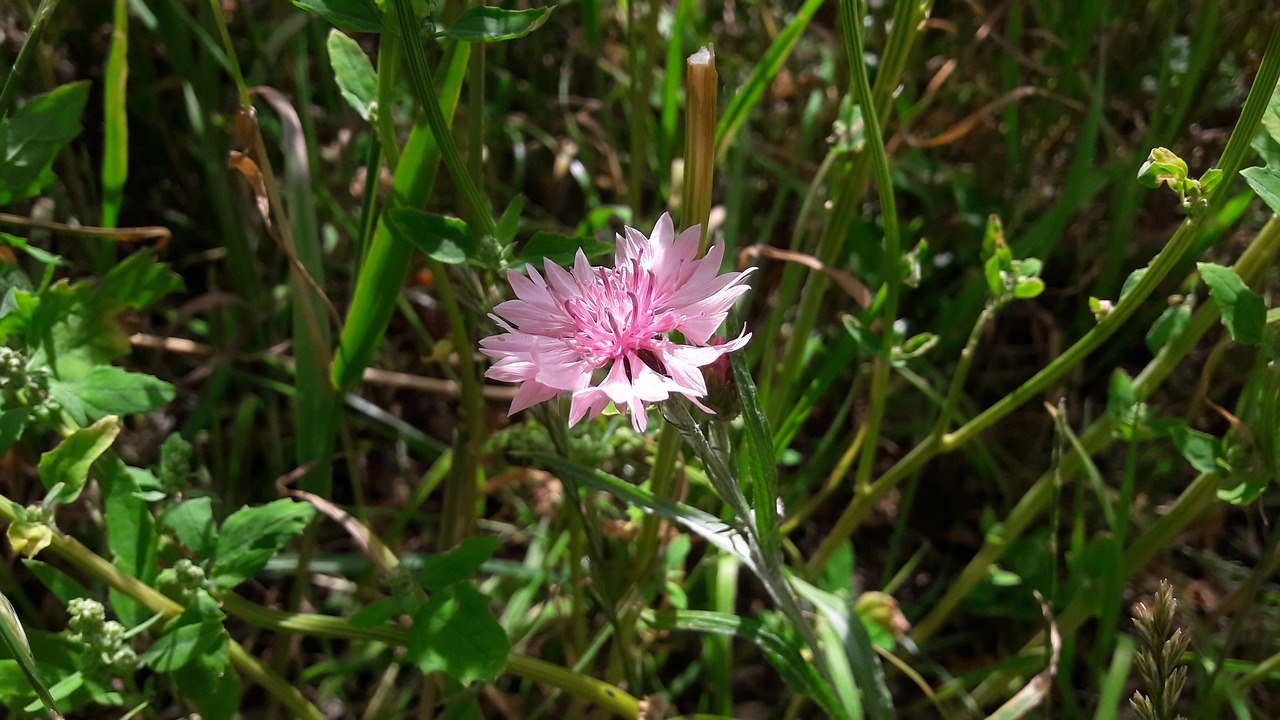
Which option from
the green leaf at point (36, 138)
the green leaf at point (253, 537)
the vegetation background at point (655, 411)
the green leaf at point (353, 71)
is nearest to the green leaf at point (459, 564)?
the vegetation background at point (655, 411)

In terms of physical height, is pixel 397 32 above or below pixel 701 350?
above

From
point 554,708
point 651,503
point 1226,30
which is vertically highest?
point 1226,30

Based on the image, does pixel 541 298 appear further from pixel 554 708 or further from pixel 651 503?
pixel 554 708

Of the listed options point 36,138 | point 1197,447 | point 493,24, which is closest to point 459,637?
point 493,24

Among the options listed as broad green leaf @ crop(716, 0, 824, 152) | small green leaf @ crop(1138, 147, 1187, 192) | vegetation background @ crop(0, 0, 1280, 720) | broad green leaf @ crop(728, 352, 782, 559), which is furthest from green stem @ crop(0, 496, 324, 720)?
small green leaf @ crop(1138, 147, 1187, 192)

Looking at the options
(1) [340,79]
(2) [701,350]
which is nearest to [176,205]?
(1) [340,79]

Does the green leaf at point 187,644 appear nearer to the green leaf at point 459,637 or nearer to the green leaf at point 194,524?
the green leaf at point 194,524

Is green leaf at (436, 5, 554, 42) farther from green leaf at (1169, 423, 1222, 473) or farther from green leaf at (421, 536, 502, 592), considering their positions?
green leaf at (1169, 423, 1222, 473)
